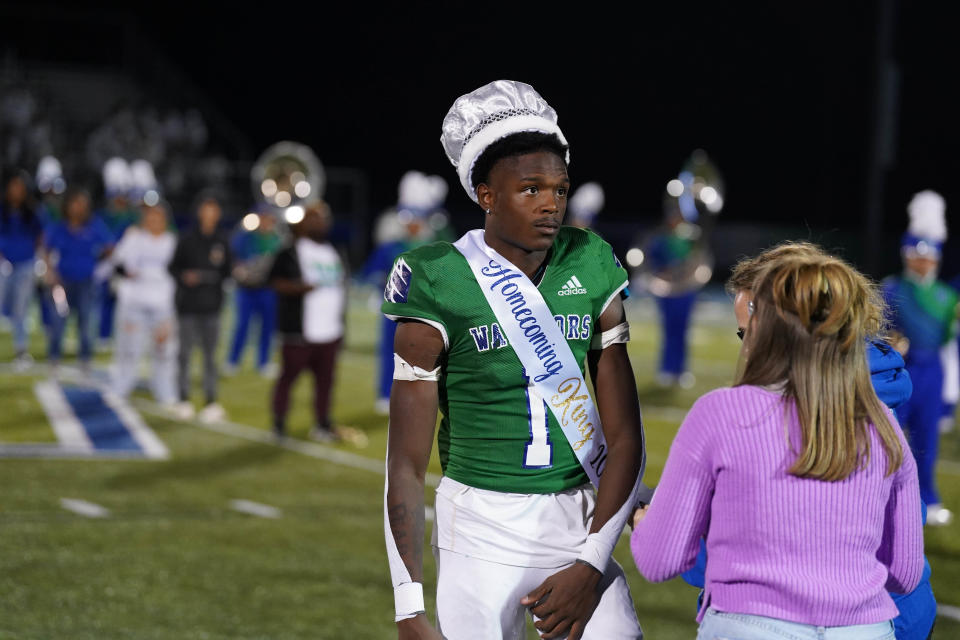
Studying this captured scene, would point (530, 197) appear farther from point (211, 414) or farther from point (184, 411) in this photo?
point (184, 411)

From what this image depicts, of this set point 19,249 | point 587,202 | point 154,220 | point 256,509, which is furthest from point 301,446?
point 587,202

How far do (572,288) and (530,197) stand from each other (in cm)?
23

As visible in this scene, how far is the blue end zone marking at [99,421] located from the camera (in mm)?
9922

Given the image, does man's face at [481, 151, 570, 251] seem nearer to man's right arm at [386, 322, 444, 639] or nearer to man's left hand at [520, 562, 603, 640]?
man's right arm at [386, 322, 444, 639]

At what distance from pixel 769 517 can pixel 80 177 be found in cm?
2642

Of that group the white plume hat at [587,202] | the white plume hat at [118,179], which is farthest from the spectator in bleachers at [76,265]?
the white plume hat at [587,202]

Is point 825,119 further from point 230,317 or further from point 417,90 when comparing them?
point 230,317

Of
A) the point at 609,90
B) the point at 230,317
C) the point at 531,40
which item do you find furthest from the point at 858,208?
the point at 230,317

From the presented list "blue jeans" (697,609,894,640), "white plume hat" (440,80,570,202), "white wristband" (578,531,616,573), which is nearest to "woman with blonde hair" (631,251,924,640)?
"blue jeans" (697,609,894,640)

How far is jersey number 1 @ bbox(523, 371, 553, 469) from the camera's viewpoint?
9.54 feet

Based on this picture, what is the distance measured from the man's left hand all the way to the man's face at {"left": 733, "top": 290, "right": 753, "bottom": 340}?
2.08 ft

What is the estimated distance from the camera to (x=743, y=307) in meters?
2.73

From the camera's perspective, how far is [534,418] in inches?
115

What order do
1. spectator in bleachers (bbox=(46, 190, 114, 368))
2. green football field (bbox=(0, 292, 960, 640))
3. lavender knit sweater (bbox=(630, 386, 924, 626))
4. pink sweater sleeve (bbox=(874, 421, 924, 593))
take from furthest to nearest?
spectator in bleachers (bbox=(46, 190, 114, 368)) < green football field (bbox=(0, 292, 960, 640)) < pink sweater sleeve (bbox=(874, 421, 924, 593)) < lavender knit sweater (bbox=(630, 386, 924, 626))
